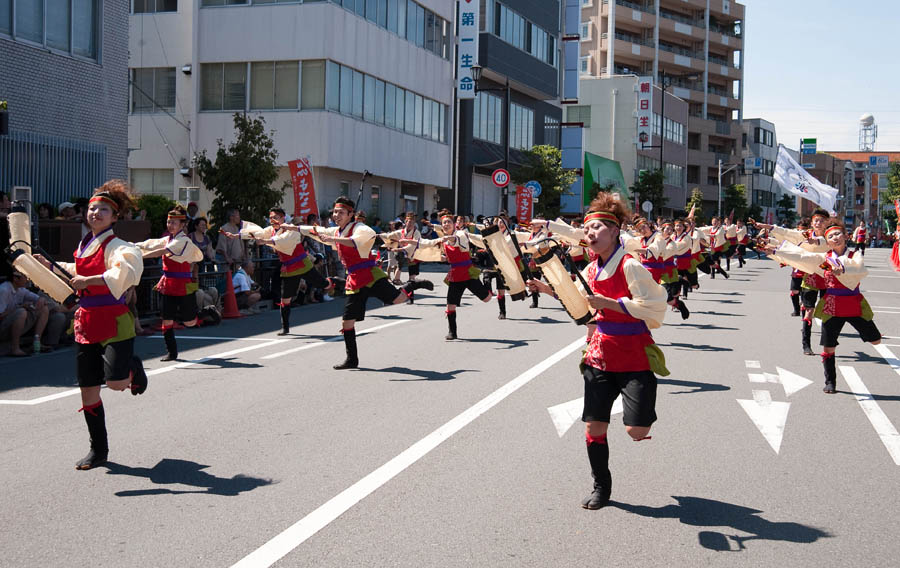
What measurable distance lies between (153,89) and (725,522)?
3309cm

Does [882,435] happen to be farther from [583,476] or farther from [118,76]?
[118,76]

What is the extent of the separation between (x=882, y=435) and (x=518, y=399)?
3254mm

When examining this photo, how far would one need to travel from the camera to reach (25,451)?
7.23 m

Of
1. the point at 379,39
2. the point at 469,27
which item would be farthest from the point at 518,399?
the point at 469,27

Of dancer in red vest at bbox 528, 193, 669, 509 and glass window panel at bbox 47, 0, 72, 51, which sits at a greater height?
glass window panel at bbox 47, 0, 72, 51

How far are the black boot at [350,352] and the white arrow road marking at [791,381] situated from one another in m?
4.87

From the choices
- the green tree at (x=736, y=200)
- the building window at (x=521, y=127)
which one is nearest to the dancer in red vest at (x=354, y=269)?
the building window at (x=521, y=127)

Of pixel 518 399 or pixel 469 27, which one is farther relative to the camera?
pixel 469 27

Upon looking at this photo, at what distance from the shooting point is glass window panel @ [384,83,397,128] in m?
37.2

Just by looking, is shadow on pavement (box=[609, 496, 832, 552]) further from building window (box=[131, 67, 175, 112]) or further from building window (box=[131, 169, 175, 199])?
building window (box=[131, 67, 175, 112])

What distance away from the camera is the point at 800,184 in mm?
26094

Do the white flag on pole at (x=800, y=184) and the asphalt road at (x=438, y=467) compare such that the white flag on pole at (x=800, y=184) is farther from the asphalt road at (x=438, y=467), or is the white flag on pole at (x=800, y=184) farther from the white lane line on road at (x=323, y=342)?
the asphalt road at (x=438, y=467)

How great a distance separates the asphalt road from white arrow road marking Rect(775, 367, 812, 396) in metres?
0.06

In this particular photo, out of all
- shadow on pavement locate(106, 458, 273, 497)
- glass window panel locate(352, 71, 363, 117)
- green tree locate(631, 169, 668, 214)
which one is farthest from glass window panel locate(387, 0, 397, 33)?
shadow on pavement locate(106, 458, 273, 497)
